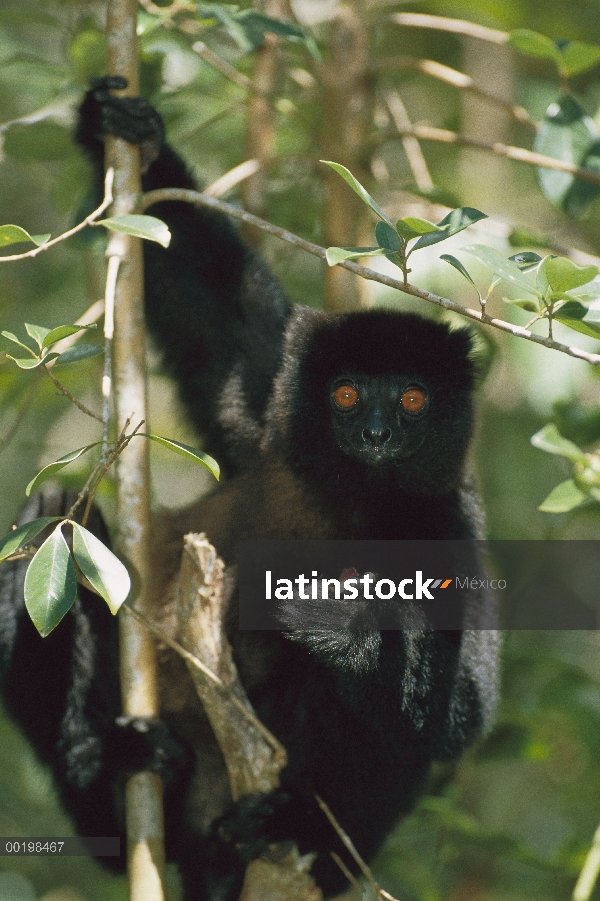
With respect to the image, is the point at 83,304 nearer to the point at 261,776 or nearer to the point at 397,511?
the point at 397,511

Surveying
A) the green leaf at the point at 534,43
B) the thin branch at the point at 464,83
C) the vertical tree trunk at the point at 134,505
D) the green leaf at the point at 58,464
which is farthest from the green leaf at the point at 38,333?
the thin branch at the point at 464,83

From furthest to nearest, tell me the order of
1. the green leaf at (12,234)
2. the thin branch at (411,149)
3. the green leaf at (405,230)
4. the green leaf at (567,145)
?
1. the thin branch at (411,149)
2. the green leaf at (567,145)
3. the green leaf at (12,234)
4. the green leaf at (405,230)

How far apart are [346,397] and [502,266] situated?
165 centimetres

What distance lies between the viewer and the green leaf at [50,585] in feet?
8.19

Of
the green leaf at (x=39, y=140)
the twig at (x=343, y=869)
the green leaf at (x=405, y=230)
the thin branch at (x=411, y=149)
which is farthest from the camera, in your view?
the thin branch at (x=411, y=149)

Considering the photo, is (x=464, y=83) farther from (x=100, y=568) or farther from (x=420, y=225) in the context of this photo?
(x=100, y=568)

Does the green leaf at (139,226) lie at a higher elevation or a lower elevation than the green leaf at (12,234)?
higher

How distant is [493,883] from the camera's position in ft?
18.3

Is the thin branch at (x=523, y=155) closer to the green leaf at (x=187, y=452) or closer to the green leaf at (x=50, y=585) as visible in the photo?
the green leaf at (x=187, y=452)

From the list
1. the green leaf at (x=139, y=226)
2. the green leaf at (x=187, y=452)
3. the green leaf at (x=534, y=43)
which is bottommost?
the green leaf at (x=187, y=452)

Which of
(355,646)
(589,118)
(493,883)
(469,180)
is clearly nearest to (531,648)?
(493,883)

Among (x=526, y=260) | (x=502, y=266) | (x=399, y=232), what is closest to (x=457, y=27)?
(x=526, y=260)

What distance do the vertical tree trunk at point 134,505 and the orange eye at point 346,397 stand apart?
35.7 inches

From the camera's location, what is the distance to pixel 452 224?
108 inches
